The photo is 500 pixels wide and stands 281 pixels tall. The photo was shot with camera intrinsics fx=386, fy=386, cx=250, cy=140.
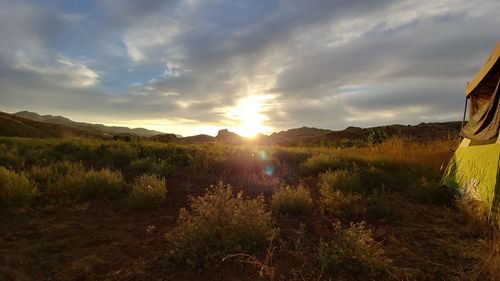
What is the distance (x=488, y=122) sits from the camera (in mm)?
6336

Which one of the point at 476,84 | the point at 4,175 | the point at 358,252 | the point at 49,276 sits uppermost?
the point at 476,84

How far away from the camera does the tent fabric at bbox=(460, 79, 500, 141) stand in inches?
232

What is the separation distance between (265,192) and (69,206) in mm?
3256

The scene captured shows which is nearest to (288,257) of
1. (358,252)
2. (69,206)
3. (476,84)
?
(358,252)

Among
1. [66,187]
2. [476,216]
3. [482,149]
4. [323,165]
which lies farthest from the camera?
[323,165]

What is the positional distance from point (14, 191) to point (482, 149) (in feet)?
24.5

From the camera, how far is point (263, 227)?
4094mm

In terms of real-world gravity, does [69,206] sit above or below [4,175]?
below

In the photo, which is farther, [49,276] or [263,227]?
[263,227]

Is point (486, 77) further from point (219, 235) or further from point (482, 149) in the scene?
point (219, 235)

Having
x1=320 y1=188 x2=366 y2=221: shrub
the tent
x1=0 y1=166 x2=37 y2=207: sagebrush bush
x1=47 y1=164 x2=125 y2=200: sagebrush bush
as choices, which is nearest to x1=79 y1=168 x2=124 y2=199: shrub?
x1=47 y1=164 x2=125 y2=200: sagebrush bush

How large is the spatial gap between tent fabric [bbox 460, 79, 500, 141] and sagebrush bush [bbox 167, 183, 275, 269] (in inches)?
162

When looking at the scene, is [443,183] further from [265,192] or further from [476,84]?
[265,192]

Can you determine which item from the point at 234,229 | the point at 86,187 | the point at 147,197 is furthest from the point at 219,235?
the point at 86,187
